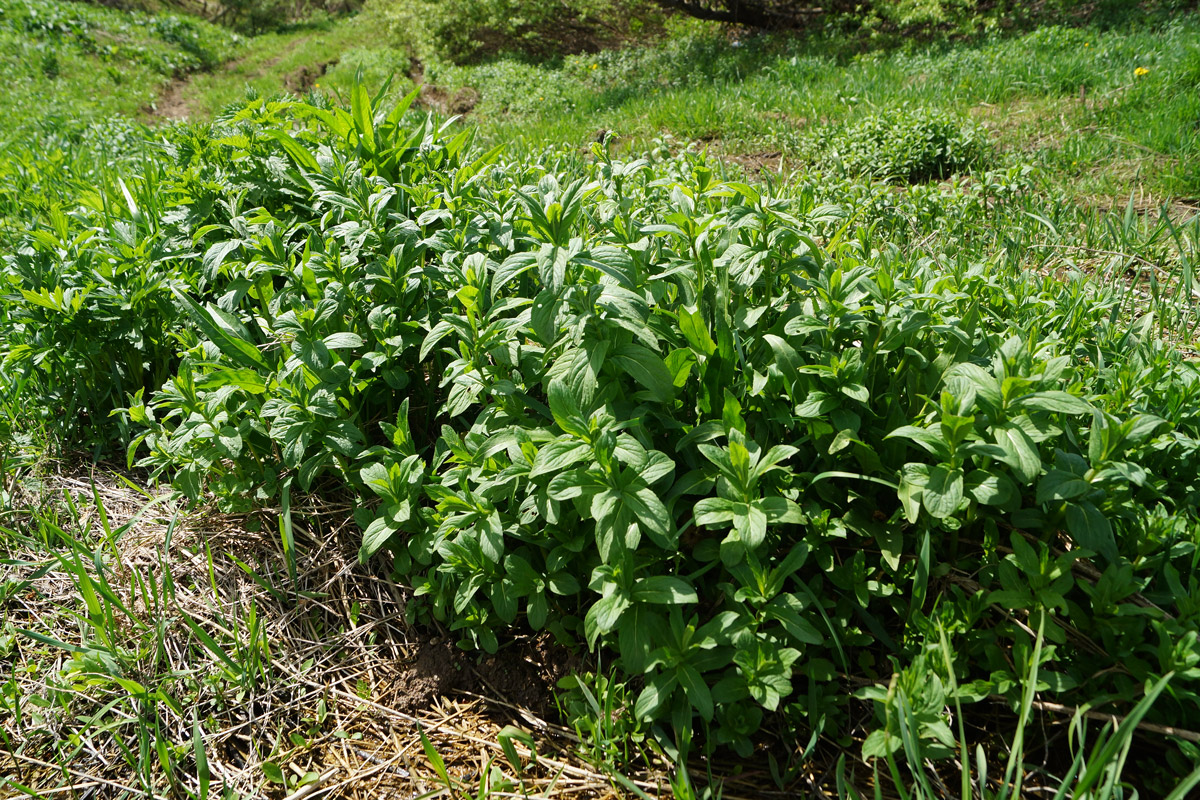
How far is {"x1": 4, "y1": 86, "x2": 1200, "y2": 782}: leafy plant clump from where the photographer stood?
5.20 feet

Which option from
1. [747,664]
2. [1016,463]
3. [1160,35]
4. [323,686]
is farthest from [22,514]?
[1160,35]

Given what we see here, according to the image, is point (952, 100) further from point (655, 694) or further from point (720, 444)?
point (655, 694)

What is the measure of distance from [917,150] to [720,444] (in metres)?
3.28

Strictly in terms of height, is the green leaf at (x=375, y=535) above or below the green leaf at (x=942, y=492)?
below

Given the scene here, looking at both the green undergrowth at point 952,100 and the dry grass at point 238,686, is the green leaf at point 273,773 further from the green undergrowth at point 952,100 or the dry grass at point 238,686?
the green undergrowth at point 952,100

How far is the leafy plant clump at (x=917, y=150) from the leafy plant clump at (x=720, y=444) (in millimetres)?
2019

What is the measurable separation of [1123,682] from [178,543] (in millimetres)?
2578

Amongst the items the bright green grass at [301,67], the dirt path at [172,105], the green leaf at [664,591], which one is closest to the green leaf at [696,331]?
the green leaf at [664,591]

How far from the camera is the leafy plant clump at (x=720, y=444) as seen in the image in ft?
5.20

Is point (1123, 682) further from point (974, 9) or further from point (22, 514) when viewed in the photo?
point (974, 9)

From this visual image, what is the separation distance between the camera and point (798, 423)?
1877 mm

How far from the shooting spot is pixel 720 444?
1.91 m

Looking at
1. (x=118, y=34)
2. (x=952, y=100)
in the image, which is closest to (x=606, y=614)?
(x=952, y=100)

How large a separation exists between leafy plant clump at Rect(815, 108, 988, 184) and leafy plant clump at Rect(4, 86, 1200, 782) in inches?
79.5
